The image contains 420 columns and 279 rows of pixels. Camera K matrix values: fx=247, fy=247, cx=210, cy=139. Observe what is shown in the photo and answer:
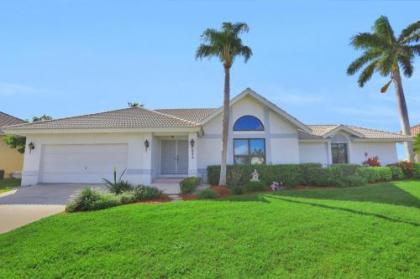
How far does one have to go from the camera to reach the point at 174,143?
1833 centimetres

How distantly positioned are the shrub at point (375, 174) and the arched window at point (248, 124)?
7.25 m

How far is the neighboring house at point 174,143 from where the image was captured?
15.9 metres

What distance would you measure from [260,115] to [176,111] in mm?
8241

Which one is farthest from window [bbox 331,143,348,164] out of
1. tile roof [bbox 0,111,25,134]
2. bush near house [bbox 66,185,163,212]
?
tile roof [bbox 0,111,25,134]

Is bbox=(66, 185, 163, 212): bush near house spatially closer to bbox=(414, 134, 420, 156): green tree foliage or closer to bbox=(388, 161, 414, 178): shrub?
bbox=(388, 161, 414, 178): shrub

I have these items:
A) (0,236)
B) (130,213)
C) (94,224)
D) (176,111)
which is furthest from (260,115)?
(0,236)

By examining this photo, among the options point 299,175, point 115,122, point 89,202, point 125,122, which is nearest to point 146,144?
point 125,122

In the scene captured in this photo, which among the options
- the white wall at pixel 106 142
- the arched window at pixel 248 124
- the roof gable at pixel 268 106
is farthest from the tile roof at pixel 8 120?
the arched window at pixel 248 124

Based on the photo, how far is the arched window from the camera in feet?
60.4

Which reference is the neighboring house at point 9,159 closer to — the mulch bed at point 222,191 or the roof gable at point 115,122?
the roof gable at point 115,122

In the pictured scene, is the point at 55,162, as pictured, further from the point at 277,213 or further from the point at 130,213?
the point at 277,213

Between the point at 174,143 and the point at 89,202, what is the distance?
967cm

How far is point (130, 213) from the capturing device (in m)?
8.20

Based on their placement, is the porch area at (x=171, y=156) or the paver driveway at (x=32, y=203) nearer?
the paver driveway at (x=32, y=203)
